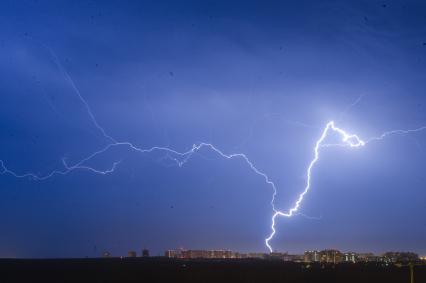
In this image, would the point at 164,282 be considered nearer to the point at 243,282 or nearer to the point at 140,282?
the point at 140,282

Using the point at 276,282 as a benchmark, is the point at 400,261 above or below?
above

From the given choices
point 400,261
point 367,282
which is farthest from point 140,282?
point 400,261

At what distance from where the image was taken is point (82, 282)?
45.2m

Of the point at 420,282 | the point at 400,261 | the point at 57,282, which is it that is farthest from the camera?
the point at 57,282

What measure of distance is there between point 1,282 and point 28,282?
2011mm

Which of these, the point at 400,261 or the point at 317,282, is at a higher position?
the point at 400,261

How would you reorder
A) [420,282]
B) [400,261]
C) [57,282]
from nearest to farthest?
[400,261] < [420,282] < [57,282]

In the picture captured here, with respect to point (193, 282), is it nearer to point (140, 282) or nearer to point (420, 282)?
point (140, 282)

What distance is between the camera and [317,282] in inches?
1833

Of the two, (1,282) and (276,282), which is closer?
(1,282)

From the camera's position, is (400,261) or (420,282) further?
(420,282)

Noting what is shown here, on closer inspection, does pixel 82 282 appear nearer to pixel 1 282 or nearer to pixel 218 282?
pixel 1 282

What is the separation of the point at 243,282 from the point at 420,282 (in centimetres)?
1364

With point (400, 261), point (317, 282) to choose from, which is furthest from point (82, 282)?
point (400, 261)
